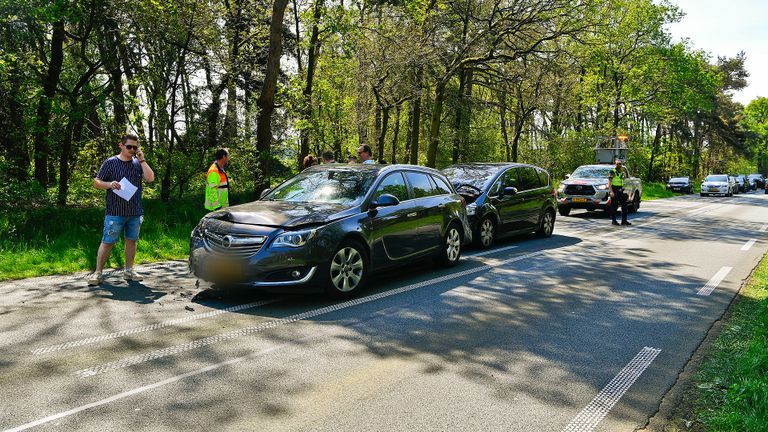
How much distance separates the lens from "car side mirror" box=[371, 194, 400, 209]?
7146mm

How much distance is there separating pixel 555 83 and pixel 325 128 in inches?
560

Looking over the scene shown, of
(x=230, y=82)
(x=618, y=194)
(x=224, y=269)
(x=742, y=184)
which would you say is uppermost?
(x=230, y=82)

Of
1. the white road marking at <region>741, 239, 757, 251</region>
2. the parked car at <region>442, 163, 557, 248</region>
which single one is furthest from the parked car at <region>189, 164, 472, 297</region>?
the white road marking at <region>741, 239, 757, 251</region>

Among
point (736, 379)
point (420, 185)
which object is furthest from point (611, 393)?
point (420, 185)

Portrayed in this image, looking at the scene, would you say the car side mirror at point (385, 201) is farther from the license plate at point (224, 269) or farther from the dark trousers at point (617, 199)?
the dark trousers at point (617, 199)

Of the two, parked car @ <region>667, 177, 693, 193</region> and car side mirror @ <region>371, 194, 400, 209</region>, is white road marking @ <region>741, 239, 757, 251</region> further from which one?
parked car @ <region>667, 177, 693, 193</region>

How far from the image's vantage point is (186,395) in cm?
387

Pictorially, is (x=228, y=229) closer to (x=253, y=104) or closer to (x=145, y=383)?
(x=145, y=383)

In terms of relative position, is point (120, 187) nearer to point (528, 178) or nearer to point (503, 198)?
point (503, 198)

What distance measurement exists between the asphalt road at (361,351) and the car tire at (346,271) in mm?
217

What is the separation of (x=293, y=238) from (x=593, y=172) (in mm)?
17006

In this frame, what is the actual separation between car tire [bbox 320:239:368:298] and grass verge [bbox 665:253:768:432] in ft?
12.0

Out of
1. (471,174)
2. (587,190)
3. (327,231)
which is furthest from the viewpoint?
(587,190)

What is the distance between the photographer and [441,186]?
30.3 ft
